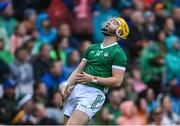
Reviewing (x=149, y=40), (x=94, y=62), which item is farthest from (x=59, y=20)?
(x=94, y=62)

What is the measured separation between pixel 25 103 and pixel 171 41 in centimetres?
419

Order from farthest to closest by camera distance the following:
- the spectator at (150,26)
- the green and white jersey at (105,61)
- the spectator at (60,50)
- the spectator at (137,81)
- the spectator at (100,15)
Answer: the spectator at (150,26) < the spectator at (100,15) < the spectator at (137,81) < the spectator at (60,50) < the green and white jersey at (105,61)

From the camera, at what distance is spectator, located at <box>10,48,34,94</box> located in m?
15.5

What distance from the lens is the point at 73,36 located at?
17.5m

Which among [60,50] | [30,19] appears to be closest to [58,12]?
[30,19]

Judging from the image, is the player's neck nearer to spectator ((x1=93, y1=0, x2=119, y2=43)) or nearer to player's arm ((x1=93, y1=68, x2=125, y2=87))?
player's arm ((x1=93, y1=68, x2=125, y2=87))

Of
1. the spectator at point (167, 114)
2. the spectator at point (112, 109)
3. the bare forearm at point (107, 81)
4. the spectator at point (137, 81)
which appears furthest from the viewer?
the spectator at point (137, 81)

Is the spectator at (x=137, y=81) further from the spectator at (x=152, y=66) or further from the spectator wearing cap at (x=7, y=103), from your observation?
the spectator wearing cap at (x=7, y=103)

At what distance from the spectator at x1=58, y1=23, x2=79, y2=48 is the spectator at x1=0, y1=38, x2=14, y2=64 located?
1589 millimetres

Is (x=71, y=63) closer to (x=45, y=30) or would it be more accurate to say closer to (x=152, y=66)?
(x=45, y=30)

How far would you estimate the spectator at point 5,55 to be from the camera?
15.6 metres

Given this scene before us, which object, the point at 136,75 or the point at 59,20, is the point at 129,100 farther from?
the point at 59,20

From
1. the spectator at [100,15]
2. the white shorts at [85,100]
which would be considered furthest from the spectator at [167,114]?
the white shorts at [85,100]

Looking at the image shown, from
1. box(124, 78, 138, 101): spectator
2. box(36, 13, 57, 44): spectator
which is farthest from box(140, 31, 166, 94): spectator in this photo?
box(36, 13, 57, 44): spectator
